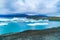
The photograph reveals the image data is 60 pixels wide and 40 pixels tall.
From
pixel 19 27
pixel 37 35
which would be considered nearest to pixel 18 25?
pixel 19 27

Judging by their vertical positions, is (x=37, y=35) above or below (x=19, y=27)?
below

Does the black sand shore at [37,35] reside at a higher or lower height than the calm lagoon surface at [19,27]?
lower

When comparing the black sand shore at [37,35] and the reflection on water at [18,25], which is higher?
the reflection on water at [18,25]

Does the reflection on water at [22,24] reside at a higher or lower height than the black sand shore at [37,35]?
higher

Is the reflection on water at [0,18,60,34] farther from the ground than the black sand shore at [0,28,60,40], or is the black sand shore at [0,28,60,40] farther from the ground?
the reflection on water at [0,18,60,34]

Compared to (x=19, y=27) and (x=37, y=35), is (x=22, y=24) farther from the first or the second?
(x=37, y=35)

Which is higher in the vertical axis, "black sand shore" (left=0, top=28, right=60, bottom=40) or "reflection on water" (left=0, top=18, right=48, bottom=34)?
"reflection on water" (left=0, top=18, right=48, bottom=34)

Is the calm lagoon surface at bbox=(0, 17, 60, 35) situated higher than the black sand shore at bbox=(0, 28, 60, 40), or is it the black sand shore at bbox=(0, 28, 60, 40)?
the calm lagoon surface at bbox=(0, 17, 60, 35)

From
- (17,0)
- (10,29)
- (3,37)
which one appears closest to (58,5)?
(17,0)
